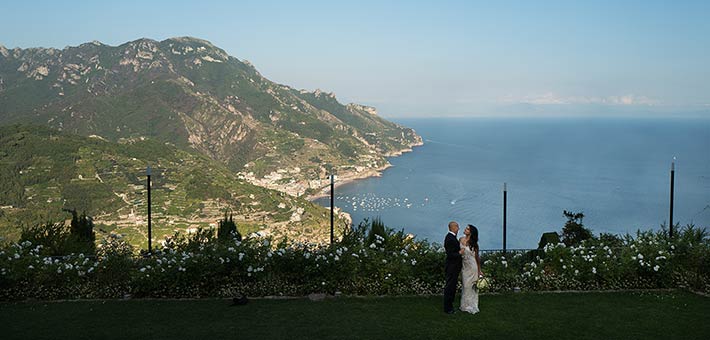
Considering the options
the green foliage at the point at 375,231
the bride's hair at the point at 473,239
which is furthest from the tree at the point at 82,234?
the bride's hair at the point at 473,239

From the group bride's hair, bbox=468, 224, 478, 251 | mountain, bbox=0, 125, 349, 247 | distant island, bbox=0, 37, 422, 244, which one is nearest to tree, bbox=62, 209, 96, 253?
A: bride's hair, bbox=468, 224, 478, 251

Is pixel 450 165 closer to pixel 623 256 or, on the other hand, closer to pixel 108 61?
pixel 623 256

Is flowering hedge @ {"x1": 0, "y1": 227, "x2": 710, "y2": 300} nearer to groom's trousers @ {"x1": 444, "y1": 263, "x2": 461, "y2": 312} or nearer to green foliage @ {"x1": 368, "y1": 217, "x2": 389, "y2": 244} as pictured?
green foliage @ {"x1": 368, "y1": 217, "x2": 389, "y2": 244}

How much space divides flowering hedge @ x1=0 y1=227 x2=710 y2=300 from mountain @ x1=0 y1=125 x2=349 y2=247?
44.0 m

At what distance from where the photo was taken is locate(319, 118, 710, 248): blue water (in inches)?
2251

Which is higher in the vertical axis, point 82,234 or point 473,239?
point 473,239

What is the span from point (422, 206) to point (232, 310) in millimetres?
69302

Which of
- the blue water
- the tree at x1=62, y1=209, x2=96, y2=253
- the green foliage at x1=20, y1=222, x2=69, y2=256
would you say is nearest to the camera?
the green foliage at x1=20, y1=222, x2=69, y2=256

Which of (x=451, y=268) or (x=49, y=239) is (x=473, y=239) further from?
(x=49, y=239)

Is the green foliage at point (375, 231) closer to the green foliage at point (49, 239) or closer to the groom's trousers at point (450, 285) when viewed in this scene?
the groom's trousers at point (450, 285)

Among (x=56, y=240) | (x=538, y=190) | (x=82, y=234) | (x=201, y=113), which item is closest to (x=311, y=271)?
(x=56, y=240)

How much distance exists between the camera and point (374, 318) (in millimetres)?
6559

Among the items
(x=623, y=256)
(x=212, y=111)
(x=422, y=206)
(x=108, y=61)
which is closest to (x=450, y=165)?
(x=422, y=206)

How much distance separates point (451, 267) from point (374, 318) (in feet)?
3.92
